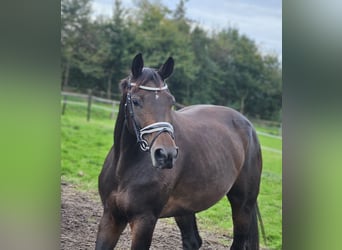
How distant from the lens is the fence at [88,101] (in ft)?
8.99

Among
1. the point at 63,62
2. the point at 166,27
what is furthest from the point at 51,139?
the point at 166,27

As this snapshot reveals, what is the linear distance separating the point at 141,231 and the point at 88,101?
0.92m

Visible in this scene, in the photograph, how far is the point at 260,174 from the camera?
9.86ft

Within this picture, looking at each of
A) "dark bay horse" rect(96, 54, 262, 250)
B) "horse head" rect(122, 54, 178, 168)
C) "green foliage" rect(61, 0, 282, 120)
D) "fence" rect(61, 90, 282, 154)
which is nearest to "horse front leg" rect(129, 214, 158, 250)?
"dark bay horse" rect(96, 54, 262, 250)

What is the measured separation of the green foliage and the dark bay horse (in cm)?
16

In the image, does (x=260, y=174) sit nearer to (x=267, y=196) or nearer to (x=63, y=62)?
(x=267, y=196)

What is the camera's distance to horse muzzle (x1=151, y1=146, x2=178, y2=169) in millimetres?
2100

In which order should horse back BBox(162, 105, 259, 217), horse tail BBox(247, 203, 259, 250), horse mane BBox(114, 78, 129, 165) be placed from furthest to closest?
horse tail BBox(247, 203, 259, 250) → horse back BBox(162, 105, 259, 217) → horse mane BBox(114, 78, 129, 165)

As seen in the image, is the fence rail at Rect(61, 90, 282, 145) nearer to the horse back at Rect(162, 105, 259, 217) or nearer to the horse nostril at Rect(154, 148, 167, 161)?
the horse back at Rect(162, 105, 259, 217)

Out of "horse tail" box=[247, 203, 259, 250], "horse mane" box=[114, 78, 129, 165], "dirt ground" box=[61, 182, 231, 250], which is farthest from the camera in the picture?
"horse tail" box=[247, 203, 259, 250]

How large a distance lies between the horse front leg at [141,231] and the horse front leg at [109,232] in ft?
0.32

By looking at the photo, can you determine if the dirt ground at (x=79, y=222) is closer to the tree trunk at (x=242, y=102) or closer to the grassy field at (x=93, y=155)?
the grassy field at (x=93, y=155)

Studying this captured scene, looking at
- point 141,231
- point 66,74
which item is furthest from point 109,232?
point 66,74

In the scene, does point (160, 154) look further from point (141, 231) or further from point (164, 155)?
point (141, 231)
